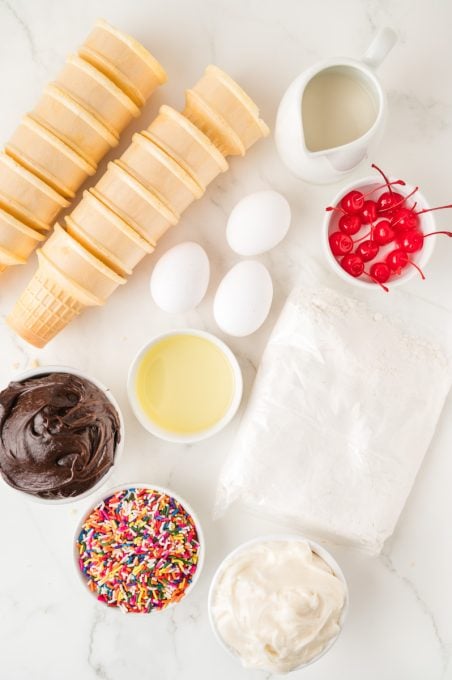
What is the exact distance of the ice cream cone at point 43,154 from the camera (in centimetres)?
127

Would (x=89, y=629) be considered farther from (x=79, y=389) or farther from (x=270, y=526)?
(x=79, y=389)

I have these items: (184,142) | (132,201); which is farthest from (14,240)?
(184,142)

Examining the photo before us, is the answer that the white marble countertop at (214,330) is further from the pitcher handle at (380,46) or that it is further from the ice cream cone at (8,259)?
the pitcher handle at (380,46)

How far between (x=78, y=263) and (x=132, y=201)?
0.17 meters

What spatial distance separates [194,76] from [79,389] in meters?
0.77

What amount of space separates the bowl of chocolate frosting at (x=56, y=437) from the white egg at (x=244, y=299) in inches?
12.6

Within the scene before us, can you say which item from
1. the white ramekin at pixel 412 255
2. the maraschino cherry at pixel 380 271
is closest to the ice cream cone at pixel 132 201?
the white ramekin at pixel 412 255

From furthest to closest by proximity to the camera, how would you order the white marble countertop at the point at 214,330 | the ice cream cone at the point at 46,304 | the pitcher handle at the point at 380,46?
1. the white marble countertop at the point at 214,330
2. the ice cream cone at the point at 46,304
3. the pitcher handle at the point at 380,46

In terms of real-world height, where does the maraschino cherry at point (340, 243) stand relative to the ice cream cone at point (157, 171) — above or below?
below

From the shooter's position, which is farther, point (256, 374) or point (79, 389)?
point (256, 374)

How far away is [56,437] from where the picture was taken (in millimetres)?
1257

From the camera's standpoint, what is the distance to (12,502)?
1487 mm

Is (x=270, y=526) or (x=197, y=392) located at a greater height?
(x=197, y=392)

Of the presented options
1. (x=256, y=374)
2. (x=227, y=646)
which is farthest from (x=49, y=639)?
(x=256, y=374)
